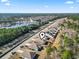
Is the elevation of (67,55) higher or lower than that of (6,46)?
higher

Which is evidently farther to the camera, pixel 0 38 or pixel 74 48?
pixel 0 38

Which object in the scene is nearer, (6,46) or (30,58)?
(30,58)

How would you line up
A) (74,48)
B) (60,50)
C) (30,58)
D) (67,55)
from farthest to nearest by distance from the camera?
(74,48)
(60,50)
(30,58)
(67,55)

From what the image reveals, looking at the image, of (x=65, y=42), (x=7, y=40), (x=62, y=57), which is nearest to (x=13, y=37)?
(x=7, y=40)

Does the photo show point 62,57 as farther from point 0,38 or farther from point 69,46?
point 0,38

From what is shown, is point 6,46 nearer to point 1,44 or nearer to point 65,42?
point 1,44

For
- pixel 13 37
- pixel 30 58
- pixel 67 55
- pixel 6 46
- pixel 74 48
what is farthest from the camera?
pixel 13 37

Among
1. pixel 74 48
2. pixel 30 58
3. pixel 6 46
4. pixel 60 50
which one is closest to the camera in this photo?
pixel 30 58

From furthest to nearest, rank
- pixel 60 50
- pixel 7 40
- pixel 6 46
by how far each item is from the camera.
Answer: pixel 7 40 → pixel 6 46 → pixel 60 50

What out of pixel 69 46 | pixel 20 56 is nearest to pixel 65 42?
pixel 69 46
